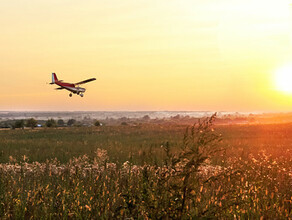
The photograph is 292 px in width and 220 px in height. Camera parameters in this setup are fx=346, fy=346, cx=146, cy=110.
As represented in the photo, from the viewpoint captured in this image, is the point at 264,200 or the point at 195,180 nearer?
the point at 195,180

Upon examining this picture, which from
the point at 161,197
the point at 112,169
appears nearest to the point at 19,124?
the point at 112,169

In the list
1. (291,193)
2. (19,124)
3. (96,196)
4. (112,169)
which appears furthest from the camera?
(19,124)

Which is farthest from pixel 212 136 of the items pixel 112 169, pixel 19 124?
pixel 19 124

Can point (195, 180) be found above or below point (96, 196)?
above

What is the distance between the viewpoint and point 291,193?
8609mm

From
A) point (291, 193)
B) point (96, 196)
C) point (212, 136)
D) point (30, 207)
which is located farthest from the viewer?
point (291, 193)

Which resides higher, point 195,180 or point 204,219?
point 195,180

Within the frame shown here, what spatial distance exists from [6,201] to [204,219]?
4.00 metres

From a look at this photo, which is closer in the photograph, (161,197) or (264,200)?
(161,197)

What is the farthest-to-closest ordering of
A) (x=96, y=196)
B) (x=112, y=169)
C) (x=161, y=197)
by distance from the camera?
(x=112, y=169) < (x=96, y=196) < (x=161, y=197)

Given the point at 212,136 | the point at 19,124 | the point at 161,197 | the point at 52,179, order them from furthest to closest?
the point at 19,124 → the point at 52,179 → the point at 161,197 → the point at 212,136

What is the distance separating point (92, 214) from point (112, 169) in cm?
369

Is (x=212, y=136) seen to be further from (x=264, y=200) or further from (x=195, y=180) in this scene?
(x=264, y=200)

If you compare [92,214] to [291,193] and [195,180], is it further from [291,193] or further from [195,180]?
[291,193]
